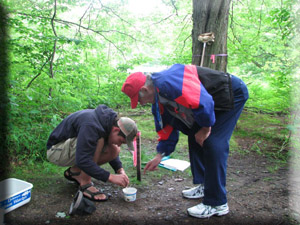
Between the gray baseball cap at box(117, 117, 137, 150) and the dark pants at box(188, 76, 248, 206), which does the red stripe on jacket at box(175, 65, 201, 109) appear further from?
the gray baseball cap at box(117, 117, 137, 150)

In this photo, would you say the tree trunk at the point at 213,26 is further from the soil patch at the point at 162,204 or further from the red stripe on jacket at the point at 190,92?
the red stripe on jacket at the point at 190,92

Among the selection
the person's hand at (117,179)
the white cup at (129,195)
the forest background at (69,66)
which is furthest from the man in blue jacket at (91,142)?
the forest background at (69,66)

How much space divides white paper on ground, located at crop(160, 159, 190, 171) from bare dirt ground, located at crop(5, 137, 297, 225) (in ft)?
0.49

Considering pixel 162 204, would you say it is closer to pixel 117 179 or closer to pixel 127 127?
pixel 117 179

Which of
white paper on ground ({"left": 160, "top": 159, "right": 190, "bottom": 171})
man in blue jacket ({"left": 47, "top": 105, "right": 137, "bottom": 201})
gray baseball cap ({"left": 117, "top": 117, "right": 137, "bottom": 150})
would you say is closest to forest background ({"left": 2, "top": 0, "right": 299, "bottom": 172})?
man in blue jacket ({"left": 47, "top": 105, "right": 137, "bottom": 201})

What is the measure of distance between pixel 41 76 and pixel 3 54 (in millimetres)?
618

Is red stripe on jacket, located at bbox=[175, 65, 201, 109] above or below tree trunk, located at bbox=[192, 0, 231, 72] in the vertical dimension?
below

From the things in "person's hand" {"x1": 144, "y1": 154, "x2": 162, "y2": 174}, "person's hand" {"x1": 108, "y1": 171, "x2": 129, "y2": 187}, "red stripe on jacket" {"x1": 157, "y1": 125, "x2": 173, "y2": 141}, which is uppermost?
"red stripe on jacket" {"x1": 157, "y1": 125, "x2": 173, "y2": 141}

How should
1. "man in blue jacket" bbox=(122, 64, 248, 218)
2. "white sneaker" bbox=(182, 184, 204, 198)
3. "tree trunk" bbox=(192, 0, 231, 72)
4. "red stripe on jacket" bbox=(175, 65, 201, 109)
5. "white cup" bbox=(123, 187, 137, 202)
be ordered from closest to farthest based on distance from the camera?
"red stripe on jacket" bbox=(175, 65, 201, 109) < "man in blue jacket" bbox=(122, 64, 248, 218) < "white cup" bbox=(123, 187, 137, 202) < "white sneaker" bbox=(182, 184, 204, 198) < "tree trunk" bbox=(192, 0, 231, 72)

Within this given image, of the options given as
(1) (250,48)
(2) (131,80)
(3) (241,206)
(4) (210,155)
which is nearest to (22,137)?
(2) (131,80)

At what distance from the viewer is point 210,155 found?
5.96 feet

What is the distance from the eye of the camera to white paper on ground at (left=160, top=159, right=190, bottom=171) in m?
3.03

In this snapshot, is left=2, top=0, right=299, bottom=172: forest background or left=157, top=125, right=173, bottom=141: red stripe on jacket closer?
left=157, top=125, right=173, bottom=141: red stripe on jacket

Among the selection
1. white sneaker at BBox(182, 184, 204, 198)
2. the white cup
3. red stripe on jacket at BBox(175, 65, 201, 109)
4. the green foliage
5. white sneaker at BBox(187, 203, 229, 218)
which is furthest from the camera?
the green foliage
